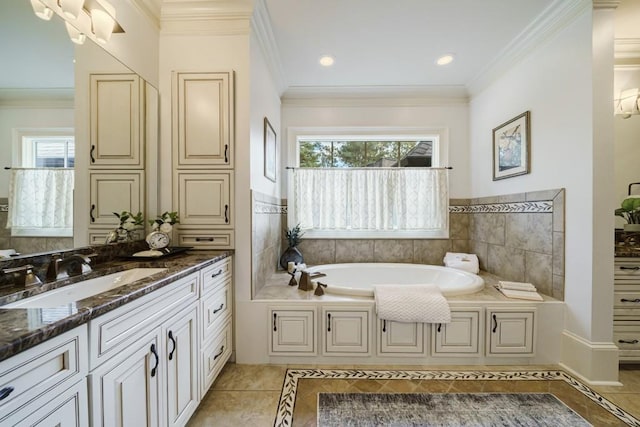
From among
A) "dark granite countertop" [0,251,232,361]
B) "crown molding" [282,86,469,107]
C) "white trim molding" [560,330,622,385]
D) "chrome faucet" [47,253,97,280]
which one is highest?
"crown molding" [282,86,469,107]

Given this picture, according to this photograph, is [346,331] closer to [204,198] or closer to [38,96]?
[204,198]

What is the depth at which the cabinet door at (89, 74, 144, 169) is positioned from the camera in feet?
4.73

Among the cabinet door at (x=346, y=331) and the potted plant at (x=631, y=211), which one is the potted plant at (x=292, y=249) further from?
the potted plant at (x=631, y=211)

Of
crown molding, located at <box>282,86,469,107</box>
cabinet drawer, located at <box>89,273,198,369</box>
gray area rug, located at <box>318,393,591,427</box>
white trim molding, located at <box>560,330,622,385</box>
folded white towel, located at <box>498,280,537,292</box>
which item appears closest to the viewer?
cabinet drawer, located at <box>89,273,198,369</box>

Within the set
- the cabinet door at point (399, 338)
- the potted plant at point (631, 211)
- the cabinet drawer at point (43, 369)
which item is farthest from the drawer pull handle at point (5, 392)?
the potted plant at point (631, 211)

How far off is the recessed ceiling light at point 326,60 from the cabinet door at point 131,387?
2.52 meters

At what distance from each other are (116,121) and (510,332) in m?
3.11

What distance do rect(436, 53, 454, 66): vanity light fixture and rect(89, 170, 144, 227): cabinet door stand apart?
111 inches

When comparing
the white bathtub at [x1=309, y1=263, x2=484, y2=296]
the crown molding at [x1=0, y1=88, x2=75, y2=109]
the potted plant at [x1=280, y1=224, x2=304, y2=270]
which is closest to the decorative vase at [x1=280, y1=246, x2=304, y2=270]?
the potted plant at [x1=280, y1=224, x2=304, y2=270]

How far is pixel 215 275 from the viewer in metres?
1.63

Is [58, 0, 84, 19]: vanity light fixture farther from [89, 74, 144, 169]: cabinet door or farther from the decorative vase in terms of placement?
the decorative vase

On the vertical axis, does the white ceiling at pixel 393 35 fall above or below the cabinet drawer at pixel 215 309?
above

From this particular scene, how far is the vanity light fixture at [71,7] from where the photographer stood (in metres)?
1.26

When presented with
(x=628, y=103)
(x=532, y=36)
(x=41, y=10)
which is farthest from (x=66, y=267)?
(x=628, y=103)
